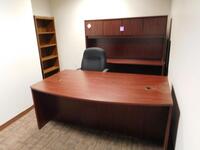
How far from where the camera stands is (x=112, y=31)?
131 inches

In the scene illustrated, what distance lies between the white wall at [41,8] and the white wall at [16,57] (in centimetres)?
82

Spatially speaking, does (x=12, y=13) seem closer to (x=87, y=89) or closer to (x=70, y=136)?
(x=87, y=89)

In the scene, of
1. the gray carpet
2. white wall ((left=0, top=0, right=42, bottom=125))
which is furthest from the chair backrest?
the gray carpet

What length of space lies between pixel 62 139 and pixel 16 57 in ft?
5.15

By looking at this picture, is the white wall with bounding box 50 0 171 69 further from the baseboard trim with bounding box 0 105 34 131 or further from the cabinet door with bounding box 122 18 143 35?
the baseboard trim with bounding box 0 105 34 131

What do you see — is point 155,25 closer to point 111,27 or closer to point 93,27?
point 111,27

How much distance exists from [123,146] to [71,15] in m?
3.36

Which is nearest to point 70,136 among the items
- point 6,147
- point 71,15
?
point 6,147

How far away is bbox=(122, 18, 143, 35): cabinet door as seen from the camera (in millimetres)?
3095

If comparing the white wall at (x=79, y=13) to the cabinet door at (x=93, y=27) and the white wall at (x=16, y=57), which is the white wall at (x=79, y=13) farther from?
the white wall at (x=16, y=57)

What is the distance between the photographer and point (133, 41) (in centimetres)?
350

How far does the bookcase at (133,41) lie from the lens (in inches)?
120

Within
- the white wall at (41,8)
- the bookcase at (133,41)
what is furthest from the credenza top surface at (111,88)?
the white wall at (41,8)

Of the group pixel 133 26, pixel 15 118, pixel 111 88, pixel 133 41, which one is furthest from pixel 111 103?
pixel 133 41
